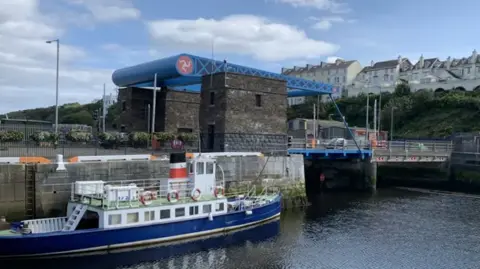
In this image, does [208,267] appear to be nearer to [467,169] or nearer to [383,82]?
[467,169]

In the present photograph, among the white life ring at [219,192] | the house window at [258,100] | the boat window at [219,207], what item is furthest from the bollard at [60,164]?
the house window at [258,100]

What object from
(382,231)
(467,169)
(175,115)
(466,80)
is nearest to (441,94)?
(466,80)

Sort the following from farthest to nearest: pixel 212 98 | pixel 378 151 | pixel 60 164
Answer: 1. pixel 378 151
2. pixel 212 98
3. pixel 60 164

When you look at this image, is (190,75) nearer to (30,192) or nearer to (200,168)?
(200,168)

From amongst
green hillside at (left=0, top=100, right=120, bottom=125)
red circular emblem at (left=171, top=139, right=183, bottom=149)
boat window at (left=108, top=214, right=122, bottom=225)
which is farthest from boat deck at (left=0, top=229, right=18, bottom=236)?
green hillside at (left=0, top=100, right=120, bottom=125)

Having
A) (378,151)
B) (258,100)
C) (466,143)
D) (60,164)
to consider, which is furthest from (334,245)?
(466,143)

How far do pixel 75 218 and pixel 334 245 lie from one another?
1340 centimetres

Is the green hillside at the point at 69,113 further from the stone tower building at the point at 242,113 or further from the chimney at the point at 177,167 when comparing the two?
the chimney at the point at 177,167

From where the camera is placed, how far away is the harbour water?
2056cm

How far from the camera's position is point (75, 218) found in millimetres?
21469

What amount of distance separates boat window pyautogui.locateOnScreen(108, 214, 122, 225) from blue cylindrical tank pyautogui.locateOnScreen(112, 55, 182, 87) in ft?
62.4

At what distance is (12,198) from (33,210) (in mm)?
1158

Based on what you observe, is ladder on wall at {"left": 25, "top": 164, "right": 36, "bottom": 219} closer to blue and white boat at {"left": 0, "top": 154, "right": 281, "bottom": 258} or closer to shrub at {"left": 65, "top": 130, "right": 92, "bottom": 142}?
blue and white boat at {"left": 0, "top": 154, "right": 281, "bottom": 258}

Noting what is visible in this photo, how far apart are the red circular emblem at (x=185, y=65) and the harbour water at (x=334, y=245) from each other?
14.8 meters
